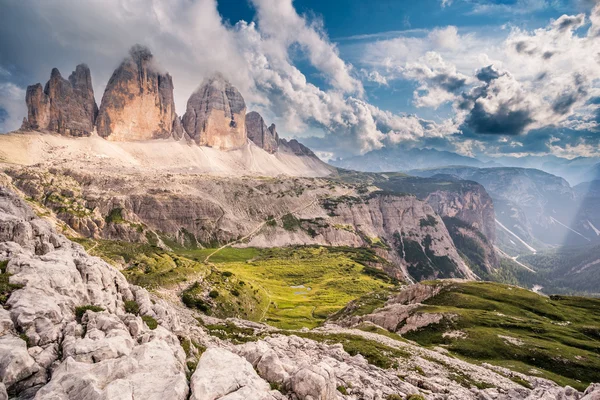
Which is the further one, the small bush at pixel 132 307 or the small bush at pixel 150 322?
the small bush at pixel 132 307

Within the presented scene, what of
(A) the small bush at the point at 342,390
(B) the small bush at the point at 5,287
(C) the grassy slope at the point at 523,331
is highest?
(B) the small bush at the point at 5,287

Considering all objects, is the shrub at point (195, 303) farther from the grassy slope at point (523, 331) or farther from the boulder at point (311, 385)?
the boulder at point (311, 385)

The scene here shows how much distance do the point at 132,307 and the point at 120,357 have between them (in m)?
14.8

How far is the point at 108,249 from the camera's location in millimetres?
114438

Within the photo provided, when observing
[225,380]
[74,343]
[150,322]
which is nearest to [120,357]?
[74,343]

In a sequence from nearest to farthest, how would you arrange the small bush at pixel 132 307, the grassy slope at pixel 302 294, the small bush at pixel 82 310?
1. the small bush at pixel 82 310
2. the small bush at pixel 132 307
3. the grassy slope at pixel 302 294

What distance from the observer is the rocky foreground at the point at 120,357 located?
1592 cm

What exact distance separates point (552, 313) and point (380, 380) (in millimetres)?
85559

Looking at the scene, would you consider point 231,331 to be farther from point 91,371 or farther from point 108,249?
point 108,249

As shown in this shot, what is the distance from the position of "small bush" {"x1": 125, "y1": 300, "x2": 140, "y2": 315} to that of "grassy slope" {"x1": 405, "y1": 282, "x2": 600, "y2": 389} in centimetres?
5850

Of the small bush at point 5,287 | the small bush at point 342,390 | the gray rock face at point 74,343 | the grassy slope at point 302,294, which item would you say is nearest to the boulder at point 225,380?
the gray rock face at point 74,343

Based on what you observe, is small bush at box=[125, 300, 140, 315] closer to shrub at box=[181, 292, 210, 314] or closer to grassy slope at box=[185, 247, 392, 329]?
shrub at box=[181, 292, 210, 314]

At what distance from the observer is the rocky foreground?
15.9 m

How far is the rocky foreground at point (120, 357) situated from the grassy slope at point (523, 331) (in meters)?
22.6
